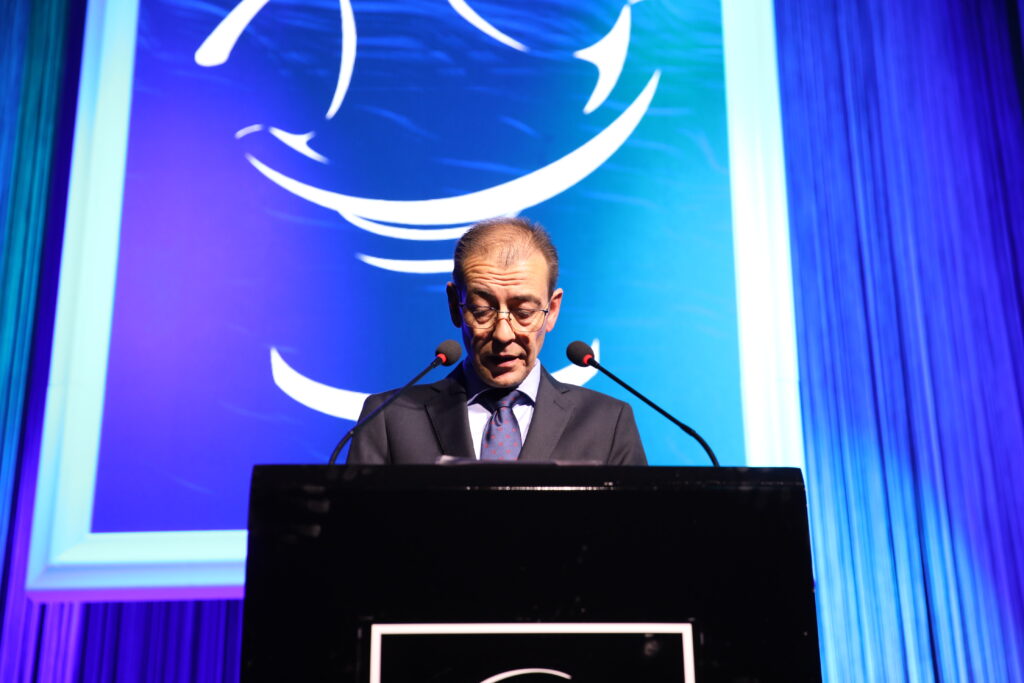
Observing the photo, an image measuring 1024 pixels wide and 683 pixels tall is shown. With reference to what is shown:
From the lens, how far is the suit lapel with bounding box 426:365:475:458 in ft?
4.93

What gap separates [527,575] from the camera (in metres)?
0.81

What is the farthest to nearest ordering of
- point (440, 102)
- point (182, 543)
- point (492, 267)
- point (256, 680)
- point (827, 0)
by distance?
point (827, 0)
point (440, 102)
point (182, 543)
point (492, 267)
point (256, 680)

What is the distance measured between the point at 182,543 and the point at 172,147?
1.19m

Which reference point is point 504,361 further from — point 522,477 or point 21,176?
point 21,176

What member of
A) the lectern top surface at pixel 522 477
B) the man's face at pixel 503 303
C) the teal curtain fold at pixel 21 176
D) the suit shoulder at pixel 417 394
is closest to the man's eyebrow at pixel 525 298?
the man's face at pixel 503 303

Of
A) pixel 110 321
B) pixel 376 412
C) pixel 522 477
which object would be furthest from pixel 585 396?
pixel 110 321

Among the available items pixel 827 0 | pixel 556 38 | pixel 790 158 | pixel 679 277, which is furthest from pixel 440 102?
pixel 827 0

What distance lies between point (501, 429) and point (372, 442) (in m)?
0.24

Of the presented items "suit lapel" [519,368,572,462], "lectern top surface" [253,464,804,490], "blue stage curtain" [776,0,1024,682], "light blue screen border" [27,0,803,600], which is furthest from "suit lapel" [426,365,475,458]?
"blue stage curtain" [776,0,1024,682]

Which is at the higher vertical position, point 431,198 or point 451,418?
point 431,198

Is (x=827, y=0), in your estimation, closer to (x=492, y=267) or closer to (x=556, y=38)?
(x=556, y=38)

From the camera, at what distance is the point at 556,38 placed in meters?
2.70

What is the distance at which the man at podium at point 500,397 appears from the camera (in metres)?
1.53

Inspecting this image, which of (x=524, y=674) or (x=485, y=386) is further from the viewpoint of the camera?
(x=485, y=386)
